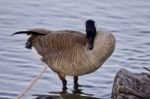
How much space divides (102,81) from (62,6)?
4.38 m

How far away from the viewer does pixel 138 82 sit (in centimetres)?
650

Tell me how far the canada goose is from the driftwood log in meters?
0.49

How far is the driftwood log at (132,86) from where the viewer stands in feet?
20.7

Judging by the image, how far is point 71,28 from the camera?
34.6 ft

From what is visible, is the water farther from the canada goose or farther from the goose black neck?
the goose black neck

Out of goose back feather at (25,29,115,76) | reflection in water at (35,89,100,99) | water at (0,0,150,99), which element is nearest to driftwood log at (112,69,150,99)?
goose back feather at (25,29,115,76)

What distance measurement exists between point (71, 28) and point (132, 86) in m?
4.31

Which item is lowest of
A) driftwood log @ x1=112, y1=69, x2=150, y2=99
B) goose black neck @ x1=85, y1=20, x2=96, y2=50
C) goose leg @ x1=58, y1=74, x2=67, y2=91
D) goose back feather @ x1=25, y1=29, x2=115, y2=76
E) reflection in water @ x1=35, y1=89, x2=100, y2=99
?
reflection in water @ x1=35, y1=89, x2=100, y2=99

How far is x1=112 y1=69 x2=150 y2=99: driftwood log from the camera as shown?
6.30 m

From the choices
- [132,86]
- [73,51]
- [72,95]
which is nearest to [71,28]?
[72,95]

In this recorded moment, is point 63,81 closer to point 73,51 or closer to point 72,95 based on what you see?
Result: point 72,95

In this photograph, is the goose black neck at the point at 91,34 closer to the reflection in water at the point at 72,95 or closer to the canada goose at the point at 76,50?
A: the canada goose at the point at 76,50

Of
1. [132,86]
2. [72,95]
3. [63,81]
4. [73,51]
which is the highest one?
[73,51]

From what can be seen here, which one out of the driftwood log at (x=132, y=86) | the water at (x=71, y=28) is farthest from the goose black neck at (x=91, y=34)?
the water at (x=71, y=28)
